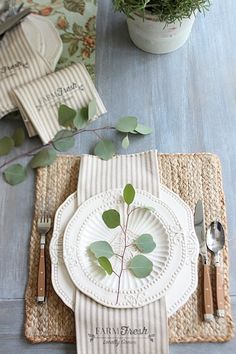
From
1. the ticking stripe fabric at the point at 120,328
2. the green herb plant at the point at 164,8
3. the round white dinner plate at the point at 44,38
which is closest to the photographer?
the ticking stripe fabric at the point at 120,328

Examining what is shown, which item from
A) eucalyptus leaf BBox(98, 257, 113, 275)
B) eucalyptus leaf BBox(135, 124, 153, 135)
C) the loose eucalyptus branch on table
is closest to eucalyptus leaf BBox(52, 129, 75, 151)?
the loose eucalyptus branch on table

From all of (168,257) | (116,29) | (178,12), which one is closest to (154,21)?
(178,12)

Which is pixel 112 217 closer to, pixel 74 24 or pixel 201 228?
pixel 201 228

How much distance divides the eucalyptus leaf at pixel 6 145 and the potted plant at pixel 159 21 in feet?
0.93

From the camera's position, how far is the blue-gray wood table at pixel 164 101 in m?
0.81

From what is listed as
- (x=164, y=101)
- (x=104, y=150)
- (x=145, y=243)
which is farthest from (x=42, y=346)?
(x=164, y=101)

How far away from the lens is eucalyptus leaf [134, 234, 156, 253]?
75 cm

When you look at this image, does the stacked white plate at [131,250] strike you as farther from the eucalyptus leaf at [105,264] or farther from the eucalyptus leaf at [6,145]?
the eucalyptus leaf at [6,145]

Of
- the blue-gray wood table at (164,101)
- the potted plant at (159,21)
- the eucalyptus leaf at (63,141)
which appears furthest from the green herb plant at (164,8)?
the eucalyptus leaf at (63,141)

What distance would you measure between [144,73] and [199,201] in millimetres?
279

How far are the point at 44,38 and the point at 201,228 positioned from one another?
1.46ft

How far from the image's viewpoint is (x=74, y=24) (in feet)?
3.23

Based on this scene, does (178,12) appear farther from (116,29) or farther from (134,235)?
(134,235)

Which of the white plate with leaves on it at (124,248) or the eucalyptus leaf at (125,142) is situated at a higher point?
the eucalyptus leaf at (125,142)
